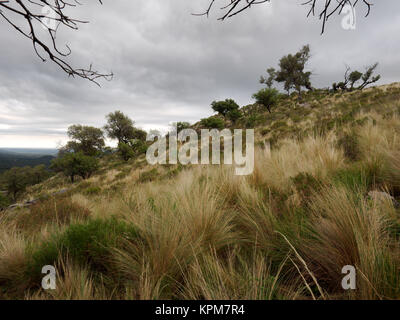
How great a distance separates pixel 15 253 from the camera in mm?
1554

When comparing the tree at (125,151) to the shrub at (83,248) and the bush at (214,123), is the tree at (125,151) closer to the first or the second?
the bush at (214,123)

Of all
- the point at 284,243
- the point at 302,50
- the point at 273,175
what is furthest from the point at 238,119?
the point at 284,243

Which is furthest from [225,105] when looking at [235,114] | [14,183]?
[14,183]

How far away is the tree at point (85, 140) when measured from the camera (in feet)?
114

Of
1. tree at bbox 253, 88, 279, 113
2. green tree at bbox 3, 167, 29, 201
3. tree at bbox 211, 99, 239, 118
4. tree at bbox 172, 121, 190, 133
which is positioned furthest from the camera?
tree at bbox 172, 121, 190, 133

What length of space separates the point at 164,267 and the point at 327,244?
4.05 feet

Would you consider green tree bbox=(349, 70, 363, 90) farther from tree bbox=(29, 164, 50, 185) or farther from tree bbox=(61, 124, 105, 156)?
tree bbox=(29, 164, 50, 185)

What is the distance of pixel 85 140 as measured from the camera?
116 feet

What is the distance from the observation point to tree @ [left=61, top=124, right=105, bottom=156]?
3484 cm

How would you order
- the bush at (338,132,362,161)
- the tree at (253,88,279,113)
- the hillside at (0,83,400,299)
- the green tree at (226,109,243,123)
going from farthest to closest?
the green tree at (226,109,243,123) < the tree at (253,88,279,113) < the bush at (338,132,362,161) < the hillside at (0,83,400,299)

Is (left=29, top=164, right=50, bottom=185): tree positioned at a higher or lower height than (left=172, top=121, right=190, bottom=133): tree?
lower

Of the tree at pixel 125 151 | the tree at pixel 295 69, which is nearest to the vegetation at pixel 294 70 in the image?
the tree at pixel 295 69

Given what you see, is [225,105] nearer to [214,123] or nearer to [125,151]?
[214,123]

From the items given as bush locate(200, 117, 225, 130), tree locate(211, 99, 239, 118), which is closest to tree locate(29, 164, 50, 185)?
bush locate(200, 117, 225, 130)
